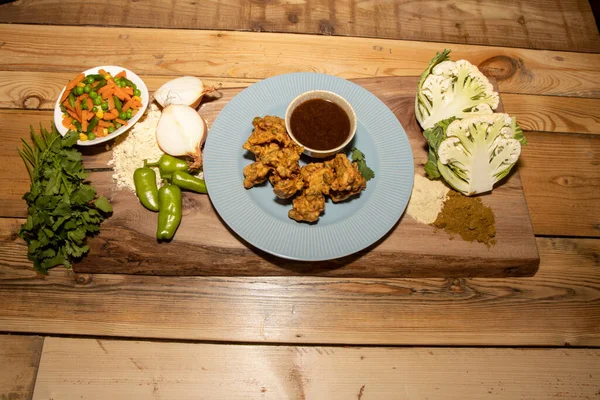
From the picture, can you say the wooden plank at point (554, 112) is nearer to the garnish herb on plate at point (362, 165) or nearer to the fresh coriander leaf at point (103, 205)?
the garnish herb on plate at point (362, 165)

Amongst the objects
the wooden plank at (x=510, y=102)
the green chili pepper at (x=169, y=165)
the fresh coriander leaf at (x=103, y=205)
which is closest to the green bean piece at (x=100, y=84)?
the wooden plank at (x=510, y=102)

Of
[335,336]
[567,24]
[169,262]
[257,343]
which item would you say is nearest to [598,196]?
[567,24]

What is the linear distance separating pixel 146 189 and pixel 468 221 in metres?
2.39

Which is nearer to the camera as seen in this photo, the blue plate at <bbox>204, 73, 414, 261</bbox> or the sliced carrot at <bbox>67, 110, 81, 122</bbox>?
the blue plate at <bbox>204, 73, 414, 261</bbox>

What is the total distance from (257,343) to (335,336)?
58 centimetres

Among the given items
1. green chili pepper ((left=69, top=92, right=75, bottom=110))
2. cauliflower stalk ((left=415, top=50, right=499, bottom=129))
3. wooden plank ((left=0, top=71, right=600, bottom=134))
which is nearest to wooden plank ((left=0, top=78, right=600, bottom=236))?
wooden plank ((left=0, top=71, right=600, bottom=134))

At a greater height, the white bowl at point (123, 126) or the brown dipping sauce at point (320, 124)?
the brown dipping sauce at point (320, 124)

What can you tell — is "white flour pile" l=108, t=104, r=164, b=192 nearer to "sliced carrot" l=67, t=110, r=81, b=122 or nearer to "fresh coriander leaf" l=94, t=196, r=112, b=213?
"fresh coriander leaf" l=94, t=196, r=112, b=213

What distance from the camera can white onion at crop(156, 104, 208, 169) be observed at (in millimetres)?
3059

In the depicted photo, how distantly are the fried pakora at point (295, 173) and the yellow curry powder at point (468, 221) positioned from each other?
714 millimetres

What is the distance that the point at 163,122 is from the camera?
3.09 m

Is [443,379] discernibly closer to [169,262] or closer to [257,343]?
[257,343]

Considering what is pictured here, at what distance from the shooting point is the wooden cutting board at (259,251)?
300 cm

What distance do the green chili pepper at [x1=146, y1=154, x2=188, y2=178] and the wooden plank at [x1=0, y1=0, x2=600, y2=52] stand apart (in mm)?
1589
